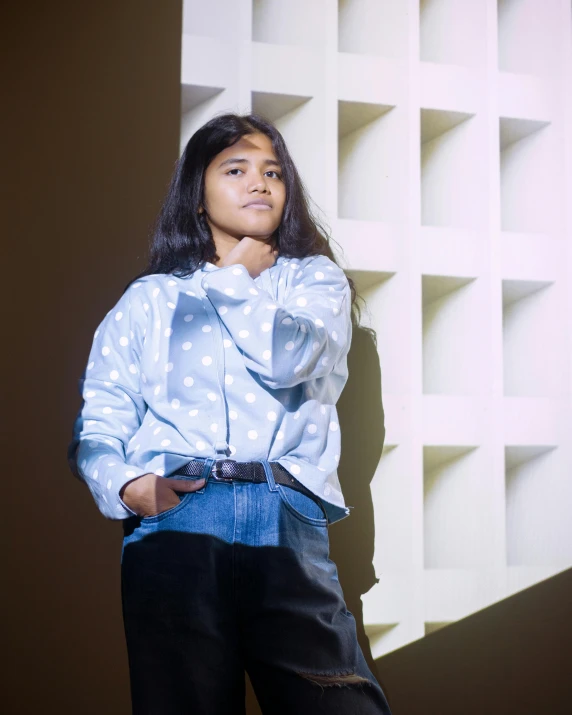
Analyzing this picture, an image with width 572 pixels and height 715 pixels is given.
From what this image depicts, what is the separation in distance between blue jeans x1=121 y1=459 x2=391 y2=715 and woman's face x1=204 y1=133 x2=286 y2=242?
0.47 m

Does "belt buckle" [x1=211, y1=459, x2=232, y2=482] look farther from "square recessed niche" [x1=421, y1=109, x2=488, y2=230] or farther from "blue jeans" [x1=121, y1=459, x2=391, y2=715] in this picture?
"square recessed niche" [x1=421, y1=109, x2=488, y2=230]

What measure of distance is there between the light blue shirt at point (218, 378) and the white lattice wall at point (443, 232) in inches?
18.1

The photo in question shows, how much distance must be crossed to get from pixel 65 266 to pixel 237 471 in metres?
0.81

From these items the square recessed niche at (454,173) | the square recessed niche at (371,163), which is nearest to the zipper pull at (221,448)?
the square recessed niche at (371,163)

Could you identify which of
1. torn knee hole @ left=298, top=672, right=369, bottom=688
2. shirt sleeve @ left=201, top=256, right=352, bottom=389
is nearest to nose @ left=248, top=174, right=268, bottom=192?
shirt sleeve @ left=201, top=256, right=352, bottom=389

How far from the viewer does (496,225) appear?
6.79 feet

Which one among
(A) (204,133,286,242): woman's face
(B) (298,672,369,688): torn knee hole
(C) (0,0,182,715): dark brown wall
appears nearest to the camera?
Result: (B) (298,672,369,688): torn knee hole

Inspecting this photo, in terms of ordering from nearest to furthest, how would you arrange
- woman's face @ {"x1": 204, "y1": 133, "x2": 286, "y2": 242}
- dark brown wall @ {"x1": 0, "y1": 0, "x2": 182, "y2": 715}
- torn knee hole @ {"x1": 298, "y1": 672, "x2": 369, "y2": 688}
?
1. torn knee hole @ {"x1": 298, "y1": 672, "x2": 369, "y2": 688}
2. woman's face @ {"x1": 204, "y1": 133, "x2": 286, "y2": 242}
3. dark brown wall @ {"x1": 0, "y1": 0, "x2": 182, "y2": 715}

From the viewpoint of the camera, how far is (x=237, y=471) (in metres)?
1.36

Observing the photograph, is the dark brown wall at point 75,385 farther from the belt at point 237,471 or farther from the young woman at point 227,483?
the belt at point 237,471

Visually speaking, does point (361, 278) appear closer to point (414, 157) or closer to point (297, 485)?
point (414, 157)

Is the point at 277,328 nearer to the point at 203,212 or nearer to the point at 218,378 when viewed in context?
the point at 218,378

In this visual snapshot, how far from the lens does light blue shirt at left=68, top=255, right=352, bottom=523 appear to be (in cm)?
137

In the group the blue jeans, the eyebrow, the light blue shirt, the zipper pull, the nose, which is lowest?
the blue jeans
